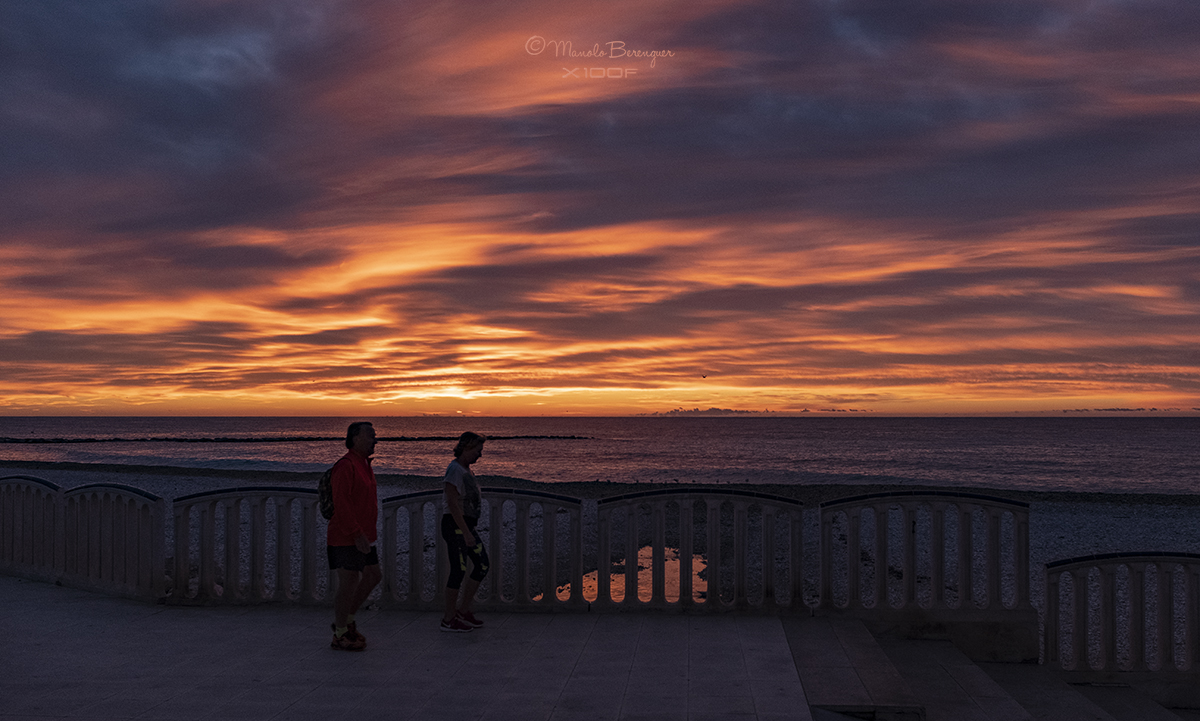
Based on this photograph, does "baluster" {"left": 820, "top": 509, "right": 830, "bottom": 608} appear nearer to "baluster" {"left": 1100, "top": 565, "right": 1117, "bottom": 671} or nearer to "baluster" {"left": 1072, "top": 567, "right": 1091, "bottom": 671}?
"baluster" {"left": 1072, "top": 567, "right": 1091, "bottom": 671}

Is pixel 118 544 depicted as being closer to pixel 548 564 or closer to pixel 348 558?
pixel 348 558

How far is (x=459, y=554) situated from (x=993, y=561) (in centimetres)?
508

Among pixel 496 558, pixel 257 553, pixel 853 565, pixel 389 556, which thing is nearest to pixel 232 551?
pixel 257 553

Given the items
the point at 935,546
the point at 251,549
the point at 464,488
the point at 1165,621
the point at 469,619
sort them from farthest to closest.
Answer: the point at 251,549 → the point at 935,546 → the point at 1165,621 → the point at 469,619 → the point at 464,488

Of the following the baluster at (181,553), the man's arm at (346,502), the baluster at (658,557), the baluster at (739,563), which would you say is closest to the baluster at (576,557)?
the baluster at (658,557)

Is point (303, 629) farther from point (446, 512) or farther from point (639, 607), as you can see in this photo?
point (639, 607)

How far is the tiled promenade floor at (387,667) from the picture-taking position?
570 cm

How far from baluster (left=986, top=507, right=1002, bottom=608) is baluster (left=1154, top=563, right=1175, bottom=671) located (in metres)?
1.46

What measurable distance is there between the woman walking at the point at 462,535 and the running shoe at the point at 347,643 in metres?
0.93

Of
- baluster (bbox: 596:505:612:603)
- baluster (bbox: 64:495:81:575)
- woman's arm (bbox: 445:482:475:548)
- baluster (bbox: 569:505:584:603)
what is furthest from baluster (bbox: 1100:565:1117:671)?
baluster (bbox: 64:495:81:575)

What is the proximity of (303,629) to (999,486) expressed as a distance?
5079 cm

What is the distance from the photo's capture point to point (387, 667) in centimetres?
671

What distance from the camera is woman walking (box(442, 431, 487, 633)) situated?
771 centimetres

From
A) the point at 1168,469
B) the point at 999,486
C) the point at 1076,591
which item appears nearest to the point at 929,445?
the point at 1168,469
